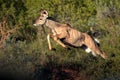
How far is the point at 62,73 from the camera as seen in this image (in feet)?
53.7

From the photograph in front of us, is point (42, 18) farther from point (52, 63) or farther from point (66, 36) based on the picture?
point (52, 63)

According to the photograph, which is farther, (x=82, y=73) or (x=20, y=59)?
(x=20, y=59)

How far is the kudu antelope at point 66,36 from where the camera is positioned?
17719 millimetres

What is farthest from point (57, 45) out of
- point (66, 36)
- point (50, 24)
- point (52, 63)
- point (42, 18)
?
point (52, 63)

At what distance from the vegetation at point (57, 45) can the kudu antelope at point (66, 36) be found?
41 centimetres

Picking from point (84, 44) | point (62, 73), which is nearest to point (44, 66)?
point (62, 73)

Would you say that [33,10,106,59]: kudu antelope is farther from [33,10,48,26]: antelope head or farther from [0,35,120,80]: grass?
[0,35,120,80]: grass

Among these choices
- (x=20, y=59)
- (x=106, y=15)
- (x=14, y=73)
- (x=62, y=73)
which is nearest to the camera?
(x=14, y=73)

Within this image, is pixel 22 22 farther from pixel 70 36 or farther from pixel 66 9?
pixel 70 36

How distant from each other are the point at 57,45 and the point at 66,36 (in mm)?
2279

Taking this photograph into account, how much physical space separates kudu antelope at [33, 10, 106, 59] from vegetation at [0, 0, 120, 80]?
411mm

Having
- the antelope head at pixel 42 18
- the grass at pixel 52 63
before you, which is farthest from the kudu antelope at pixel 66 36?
the grass at pixel 52 63

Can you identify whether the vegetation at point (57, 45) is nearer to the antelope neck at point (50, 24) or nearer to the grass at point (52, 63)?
the grass at point (52, 63)

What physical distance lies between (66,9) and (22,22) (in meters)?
2.55
